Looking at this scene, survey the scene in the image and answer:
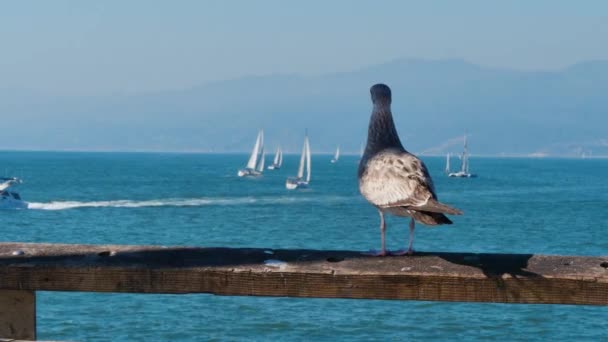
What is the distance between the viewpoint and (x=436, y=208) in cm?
614

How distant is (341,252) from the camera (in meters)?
5.38

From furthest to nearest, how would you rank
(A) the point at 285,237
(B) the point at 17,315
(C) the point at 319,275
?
(A) the point at 285,237 < (B) the point at 17,315 < (C) the point at 319,275

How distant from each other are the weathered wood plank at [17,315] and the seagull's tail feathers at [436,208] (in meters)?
2.31

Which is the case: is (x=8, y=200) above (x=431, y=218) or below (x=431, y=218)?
below

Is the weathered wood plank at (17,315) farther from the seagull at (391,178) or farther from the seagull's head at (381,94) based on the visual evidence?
the seagull's head at (381,94)

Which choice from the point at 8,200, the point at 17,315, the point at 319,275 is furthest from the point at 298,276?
the point at 8,200

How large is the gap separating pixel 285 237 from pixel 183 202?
37.3m

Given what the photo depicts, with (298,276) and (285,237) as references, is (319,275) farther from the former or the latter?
(285,237)

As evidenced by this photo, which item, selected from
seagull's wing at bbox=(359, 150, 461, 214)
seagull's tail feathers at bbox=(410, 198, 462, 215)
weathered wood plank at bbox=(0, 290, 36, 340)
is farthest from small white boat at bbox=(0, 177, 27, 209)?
weathered wood plank at bbox=(0, 290, 36, 340)

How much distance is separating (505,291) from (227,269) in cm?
122

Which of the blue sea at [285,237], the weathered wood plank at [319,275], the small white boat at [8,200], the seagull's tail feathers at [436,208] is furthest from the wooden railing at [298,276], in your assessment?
the small white boat at [8,200]

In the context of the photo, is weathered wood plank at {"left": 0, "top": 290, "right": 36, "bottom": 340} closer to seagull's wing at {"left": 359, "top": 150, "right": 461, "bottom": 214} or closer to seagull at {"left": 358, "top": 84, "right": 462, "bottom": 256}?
seagull at {"left": 358, "top": 84, "right": 462, "bottom": 256}

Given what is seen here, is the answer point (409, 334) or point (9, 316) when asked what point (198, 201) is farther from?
point (9, 316)

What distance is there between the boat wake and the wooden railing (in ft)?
282
